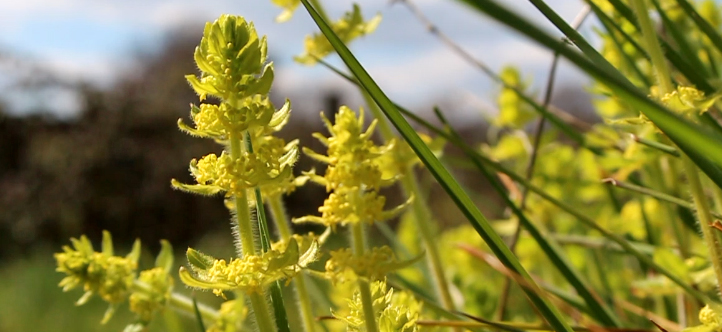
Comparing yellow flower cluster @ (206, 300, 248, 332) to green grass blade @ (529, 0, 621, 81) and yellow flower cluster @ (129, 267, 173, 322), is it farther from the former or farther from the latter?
green grass blade @ (529, 0, 621, 81)

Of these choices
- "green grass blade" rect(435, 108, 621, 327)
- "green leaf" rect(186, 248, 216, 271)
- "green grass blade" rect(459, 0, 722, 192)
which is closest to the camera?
"green grass blade" rect(459, 0, 722, 192)

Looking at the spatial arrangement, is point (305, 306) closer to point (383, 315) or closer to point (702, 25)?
point (383, 315)

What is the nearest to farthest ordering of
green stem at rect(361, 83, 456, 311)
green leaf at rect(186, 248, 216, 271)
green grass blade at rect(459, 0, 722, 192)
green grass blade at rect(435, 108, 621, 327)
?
green grass blade at rect(459, 0, 722, 192) < green leaf at rect(186, 248, 216, 271) < green grass blade at rect(435, 108, 621, 327) < green stem at rect(361, 83, 456, 311)

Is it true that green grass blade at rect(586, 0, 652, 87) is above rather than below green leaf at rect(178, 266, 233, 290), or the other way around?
above

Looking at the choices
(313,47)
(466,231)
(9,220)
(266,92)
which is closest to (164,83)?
(9,220)

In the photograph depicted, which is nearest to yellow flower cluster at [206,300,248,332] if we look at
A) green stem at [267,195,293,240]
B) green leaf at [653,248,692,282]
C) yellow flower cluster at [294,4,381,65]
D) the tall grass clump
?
the tall grass clump

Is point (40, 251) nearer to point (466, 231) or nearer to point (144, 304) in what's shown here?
point (466, 231)
